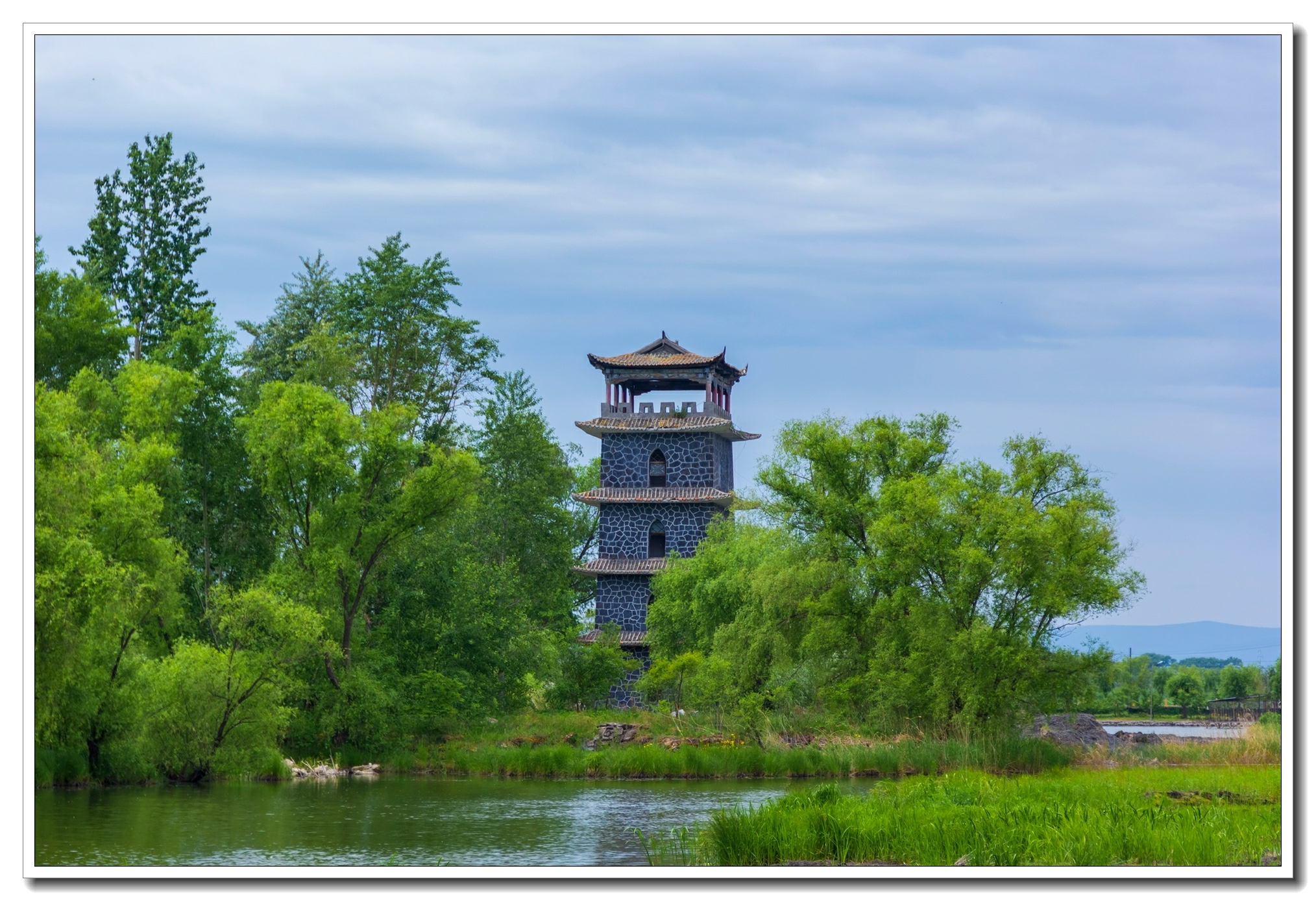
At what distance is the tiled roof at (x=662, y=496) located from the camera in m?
43.0

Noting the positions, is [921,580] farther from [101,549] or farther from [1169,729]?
[1169,729]

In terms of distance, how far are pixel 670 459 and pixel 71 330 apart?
18553mm

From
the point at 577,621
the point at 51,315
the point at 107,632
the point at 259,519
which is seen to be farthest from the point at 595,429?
the point at 107,632

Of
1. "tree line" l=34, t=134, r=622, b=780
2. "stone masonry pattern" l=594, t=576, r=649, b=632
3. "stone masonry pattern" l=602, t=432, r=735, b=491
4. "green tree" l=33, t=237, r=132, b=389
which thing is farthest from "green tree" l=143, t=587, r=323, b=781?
"stone masonry pattern" l=602, t=432, r=735, b=491

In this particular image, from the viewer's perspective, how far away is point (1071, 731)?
30750mm

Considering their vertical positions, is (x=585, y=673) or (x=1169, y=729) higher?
(x=585, y=673)

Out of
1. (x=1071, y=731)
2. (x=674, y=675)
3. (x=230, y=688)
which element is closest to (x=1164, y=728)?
(x=1071, y=731)

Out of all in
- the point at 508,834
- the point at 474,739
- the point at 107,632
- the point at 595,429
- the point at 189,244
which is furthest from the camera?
the point at 595,429

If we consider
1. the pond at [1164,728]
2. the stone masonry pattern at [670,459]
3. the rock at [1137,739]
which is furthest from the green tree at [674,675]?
the pond at [1164,728]

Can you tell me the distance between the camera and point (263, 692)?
27891 millimetres

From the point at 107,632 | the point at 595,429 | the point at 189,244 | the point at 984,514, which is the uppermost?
the point at 189,244

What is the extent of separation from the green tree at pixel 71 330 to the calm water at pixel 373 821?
10.9 metres

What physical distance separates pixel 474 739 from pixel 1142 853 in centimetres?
2284
